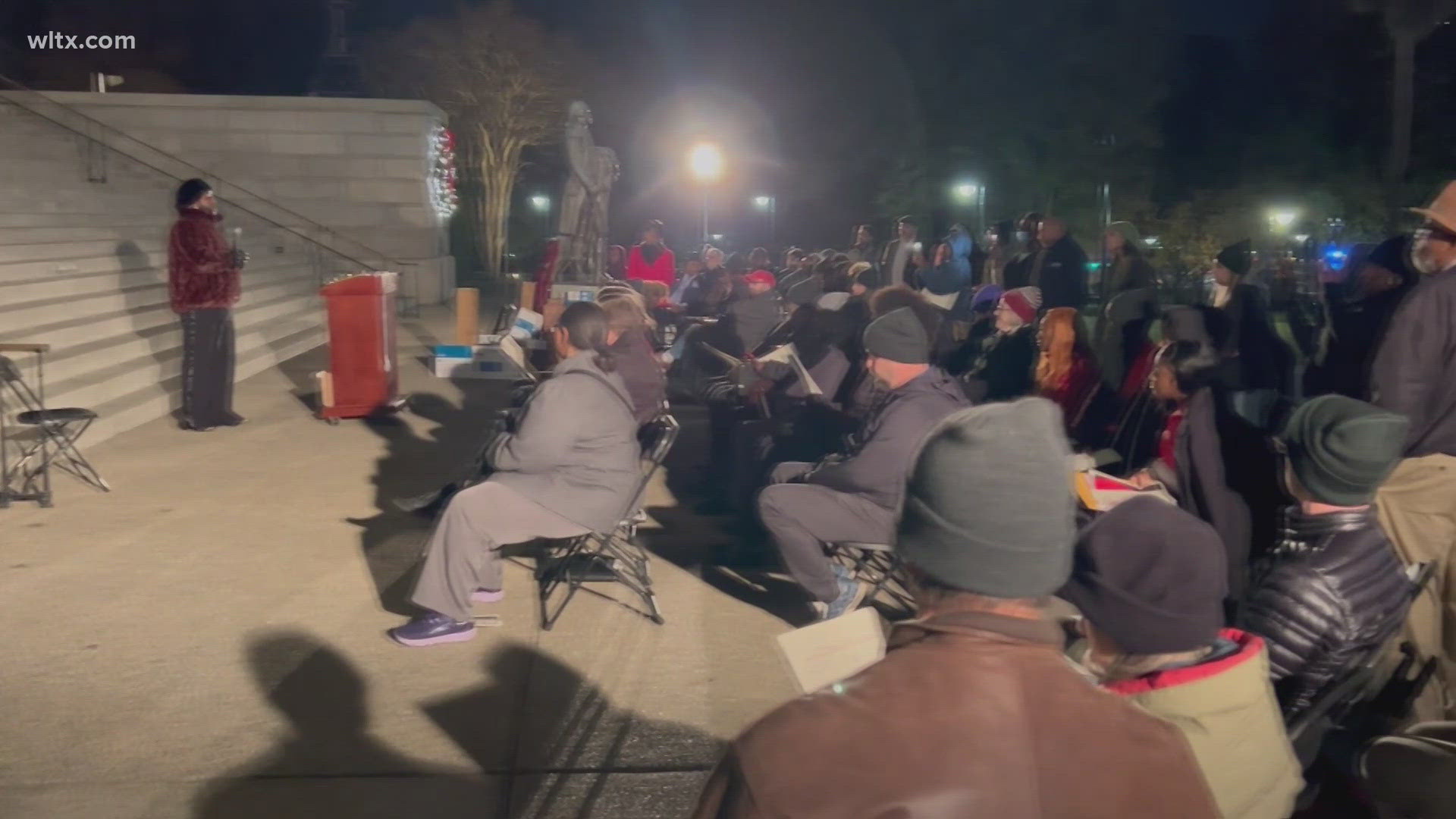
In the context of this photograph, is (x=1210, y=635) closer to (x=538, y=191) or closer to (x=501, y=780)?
(x=501, y=780)

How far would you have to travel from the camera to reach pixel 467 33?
33.5m

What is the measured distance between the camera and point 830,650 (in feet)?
6.55

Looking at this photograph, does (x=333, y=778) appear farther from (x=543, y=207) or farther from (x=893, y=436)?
(x=543, y=207)

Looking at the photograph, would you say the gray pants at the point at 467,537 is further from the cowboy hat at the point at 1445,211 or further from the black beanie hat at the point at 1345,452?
the cowboy hat at the point at 1445,211

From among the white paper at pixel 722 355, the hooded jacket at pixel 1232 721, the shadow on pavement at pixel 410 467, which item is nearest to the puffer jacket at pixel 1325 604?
the hooded jacket at pixel 1232 721

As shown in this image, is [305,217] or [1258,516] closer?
[1258,516]

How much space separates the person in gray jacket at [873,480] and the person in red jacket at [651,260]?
379 inches

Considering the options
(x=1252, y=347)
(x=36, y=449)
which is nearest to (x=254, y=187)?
(x=36, y=449)

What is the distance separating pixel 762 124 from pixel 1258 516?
43.8m

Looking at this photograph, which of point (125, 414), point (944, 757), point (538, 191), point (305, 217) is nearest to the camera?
point (944, 757)

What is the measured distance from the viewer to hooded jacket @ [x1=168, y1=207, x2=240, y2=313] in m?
9.88

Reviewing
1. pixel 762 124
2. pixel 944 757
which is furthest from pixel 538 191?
pixel 944 757

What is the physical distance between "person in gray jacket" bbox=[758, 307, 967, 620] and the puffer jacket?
217cm

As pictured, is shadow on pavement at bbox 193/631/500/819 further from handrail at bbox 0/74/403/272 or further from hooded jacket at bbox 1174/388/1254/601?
handrail at bbox 0/74/403/272
